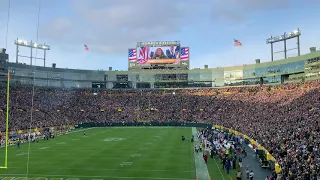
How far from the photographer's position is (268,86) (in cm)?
7362

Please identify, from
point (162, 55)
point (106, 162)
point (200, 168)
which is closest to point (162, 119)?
point (162, 55)

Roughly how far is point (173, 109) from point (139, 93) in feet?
52.6

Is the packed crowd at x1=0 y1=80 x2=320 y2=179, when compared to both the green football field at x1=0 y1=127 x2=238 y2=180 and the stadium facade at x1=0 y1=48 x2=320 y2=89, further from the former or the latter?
the green football field at x1=0 y1=127 x2=238 y2=180

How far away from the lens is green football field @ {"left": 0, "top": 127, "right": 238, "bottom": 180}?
2362 cm

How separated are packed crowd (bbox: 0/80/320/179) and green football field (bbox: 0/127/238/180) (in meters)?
6.78

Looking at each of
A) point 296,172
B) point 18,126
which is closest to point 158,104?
point 18,126

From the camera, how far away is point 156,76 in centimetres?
9394

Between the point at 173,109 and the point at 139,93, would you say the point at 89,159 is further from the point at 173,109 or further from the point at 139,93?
the point at 139,93

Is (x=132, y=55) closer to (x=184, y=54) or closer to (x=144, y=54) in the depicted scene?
(x=144, y=54)

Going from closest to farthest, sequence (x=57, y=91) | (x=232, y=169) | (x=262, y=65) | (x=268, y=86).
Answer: (x=232, y=169)
(x=268, y=86)
(x=262, y=65)
(x=57, y=91)

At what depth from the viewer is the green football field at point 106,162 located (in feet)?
77.5

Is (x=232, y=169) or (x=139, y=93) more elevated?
(x=139, y=93)

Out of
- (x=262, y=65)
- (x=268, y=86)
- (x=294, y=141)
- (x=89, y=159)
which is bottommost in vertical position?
(x=89, y=159)

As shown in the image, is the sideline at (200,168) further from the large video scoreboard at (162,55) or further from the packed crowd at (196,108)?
the large video scoreboard at (162,55)
